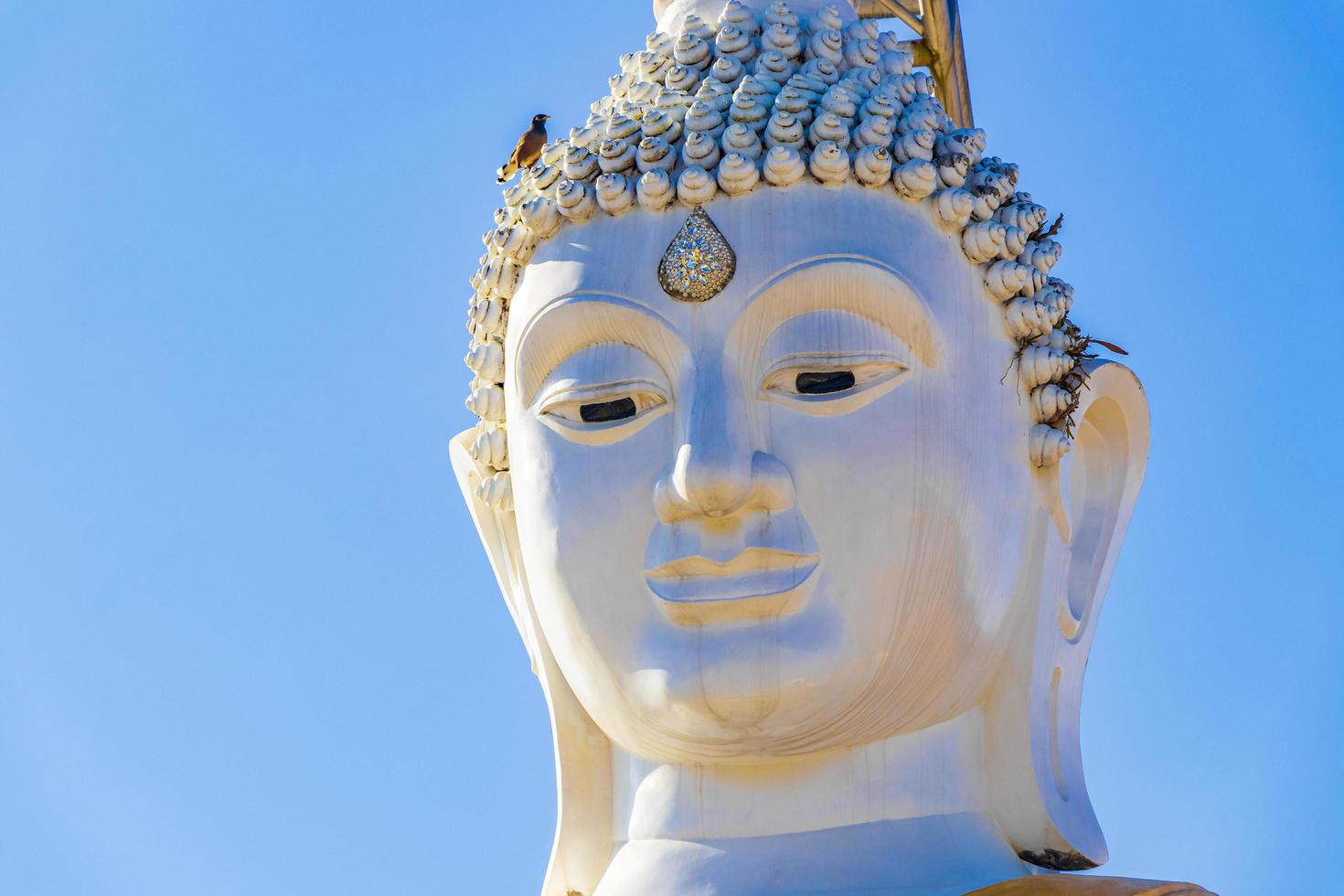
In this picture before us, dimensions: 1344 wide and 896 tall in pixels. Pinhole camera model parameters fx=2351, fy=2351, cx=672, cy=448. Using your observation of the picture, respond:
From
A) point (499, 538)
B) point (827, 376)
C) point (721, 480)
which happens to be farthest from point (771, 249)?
point (499, 538)

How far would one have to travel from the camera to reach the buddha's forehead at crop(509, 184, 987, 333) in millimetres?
7391

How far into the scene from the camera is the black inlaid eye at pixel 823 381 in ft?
24.1

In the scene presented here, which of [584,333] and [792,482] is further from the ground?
[584,333]

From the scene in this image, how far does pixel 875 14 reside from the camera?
32.4ft

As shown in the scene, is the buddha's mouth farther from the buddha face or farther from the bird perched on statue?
the bird perched on statue

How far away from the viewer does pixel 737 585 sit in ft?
23.7

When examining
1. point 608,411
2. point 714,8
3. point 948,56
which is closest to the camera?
point 608,411

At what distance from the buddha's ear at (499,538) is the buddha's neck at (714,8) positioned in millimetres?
1633

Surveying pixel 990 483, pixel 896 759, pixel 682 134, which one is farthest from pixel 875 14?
pixel 896 759

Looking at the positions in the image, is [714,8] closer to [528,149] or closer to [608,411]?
[528,149]

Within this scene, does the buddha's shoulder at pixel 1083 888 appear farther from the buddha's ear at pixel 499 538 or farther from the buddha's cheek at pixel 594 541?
the buddha's ear at pixel 499 538

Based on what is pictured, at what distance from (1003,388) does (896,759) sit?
1.25 meters

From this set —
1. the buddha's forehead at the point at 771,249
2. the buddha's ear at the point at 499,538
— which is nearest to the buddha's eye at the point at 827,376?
the buddha's forehead at the point at 771,249

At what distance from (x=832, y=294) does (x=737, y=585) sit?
0.96m
